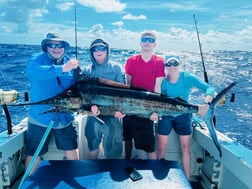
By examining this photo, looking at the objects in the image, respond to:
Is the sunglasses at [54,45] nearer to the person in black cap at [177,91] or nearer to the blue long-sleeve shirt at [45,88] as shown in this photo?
the blue long-sleeve shirt at [45,88]

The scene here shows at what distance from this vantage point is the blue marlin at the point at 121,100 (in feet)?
7.29

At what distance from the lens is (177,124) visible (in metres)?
2.69

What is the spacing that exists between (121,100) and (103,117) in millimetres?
381

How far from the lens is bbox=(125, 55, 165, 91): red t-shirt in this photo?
2594 mm

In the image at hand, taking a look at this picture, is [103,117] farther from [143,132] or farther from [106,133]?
[143,132]

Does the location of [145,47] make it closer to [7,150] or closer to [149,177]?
[149,177]

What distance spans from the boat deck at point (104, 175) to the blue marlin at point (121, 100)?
44 centimetres

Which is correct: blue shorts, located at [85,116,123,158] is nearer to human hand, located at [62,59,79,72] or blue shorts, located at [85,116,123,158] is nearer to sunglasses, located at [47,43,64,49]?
human hand, located at [62,59,79,72]

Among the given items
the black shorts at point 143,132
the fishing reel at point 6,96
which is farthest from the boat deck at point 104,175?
the fishing reel at point 6,96

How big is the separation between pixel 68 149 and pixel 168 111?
1.06 metres

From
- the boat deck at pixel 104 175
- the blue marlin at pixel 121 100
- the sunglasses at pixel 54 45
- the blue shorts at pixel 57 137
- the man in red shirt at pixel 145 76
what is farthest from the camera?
the man in red shirt at pixel 145 76

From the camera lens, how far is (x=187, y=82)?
2604 mm

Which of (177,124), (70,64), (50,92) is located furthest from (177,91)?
(50,92)

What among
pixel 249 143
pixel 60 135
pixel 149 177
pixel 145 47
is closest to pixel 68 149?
pixel 60 135
